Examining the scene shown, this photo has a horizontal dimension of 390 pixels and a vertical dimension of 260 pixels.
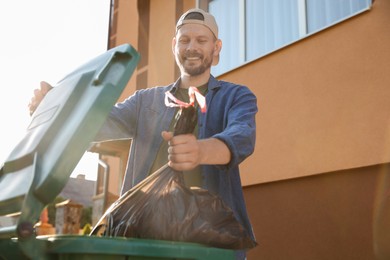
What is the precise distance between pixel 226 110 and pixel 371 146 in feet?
9.26

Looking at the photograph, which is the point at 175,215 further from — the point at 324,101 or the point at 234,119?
the point at 324,101

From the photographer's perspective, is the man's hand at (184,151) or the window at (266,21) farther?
the window at (266,21)

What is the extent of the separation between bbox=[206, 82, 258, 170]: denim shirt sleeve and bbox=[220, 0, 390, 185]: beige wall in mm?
2675

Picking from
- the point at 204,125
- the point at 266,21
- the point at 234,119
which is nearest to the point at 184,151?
the point at 234,119

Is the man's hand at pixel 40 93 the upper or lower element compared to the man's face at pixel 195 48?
lower

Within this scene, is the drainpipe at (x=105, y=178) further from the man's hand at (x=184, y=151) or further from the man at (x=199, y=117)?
the man's hand at (x=184, y=151)

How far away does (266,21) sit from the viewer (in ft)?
22.2

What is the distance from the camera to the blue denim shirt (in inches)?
93.0

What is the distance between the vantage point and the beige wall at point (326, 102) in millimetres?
4914

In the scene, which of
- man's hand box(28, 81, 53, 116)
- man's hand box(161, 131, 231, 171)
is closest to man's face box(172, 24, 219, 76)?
man's hand box(28, 81, 53, 116)

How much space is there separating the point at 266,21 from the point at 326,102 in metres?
1.85

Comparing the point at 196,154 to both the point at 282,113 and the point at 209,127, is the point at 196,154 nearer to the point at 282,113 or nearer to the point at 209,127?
the point at 209,127

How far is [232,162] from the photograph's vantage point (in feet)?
6.71

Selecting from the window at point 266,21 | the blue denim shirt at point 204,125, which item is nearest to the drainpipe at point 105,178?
the window at point 266,21
